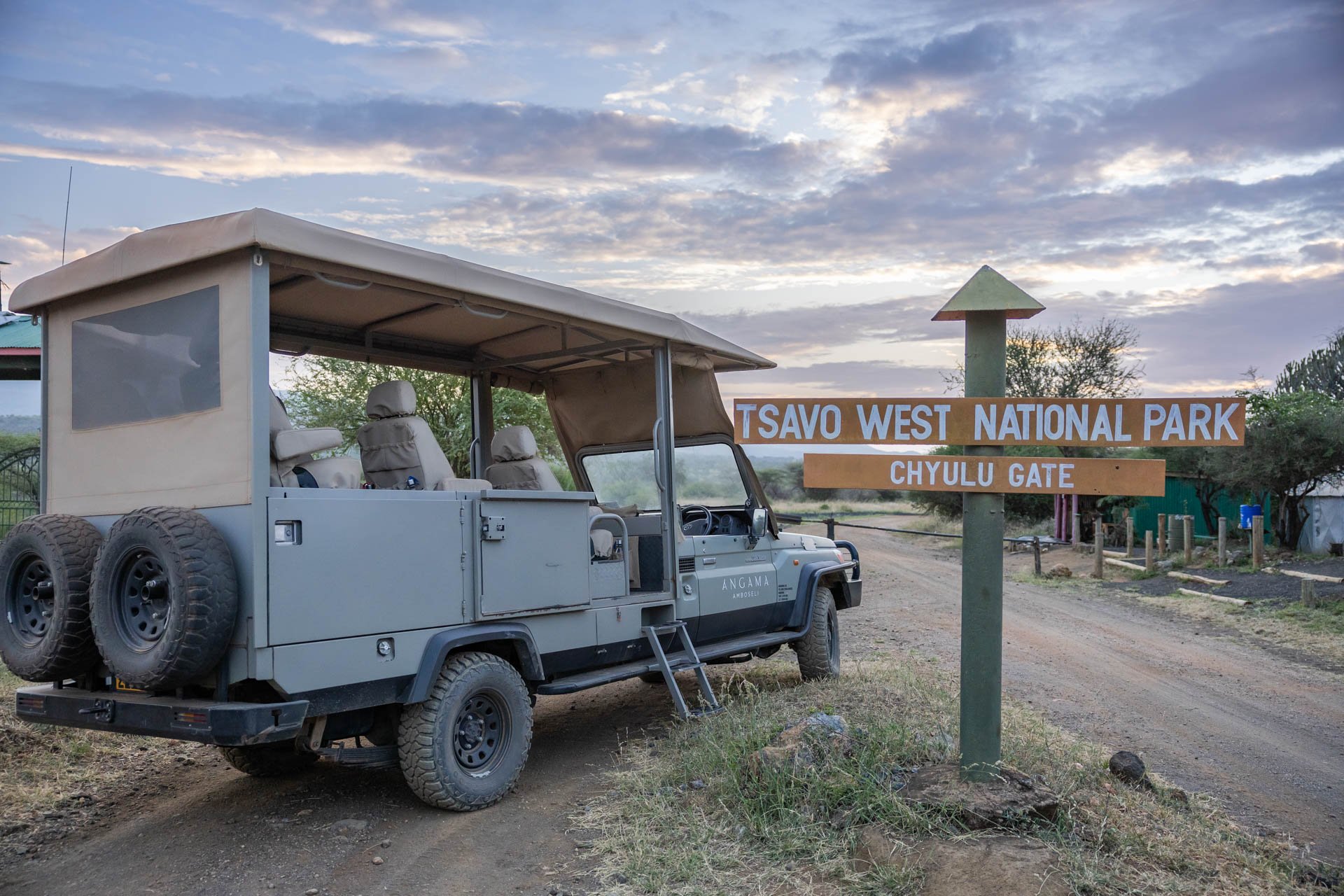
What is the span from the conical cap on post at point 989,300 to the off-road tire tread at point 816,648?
4122 millimetres

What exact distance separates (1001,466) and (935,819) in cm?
165

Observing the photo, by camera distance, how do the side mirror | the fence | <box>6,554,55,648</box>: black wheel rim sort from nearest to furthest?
<box>6,554,55,648</box>: black wheel rim → the side mirror → the fence

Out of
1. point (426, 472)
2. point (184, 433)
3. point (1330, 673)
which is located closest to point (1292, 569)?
point (1330, 673)

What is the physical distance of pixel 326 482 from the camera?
559 cm

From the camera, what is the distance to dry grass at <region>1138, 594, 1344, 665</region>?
1184 centimetres

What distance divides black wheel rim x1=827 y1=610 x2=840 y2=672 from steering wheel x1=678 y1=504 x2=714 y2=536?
4.40 ft

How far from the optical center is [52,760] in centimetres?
656

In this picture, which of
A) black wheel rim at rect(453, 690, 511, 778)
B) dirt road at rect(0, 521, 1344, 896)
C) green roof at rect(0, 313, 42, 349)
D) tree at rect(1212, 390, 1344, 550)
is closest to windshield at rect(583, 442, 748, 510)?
dirt road at rect(0, 521, 1344, 896)

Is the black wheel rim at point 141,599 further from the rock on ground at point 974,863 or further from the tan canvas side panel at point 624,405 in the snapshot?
the tan canvas side panel at point 624,405

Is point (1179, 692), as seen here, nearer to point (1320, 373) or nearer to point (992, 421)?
point (992, 421)

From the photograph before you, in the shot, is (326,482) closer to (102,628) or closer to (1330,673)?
(102,628)

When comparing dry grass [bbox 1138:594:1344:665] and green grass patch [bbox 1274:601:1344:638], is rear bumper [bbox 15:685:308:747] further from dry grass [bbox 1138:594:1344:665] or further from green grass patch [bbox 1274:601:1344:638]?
green grass patch [bbox 1274:601:1344:638]

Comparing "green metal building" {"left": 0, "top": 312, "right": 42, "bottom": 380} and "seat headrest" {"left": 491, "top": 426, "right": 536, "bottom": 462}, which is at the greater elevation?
"green metal building" {"left": 0, "top": 312, "right": 42, "bottom": 380}

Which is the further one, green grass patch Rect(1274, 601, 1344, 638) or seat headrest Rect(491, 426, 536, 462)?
green grass patch Rect(1274, 601, 1344, 638)
